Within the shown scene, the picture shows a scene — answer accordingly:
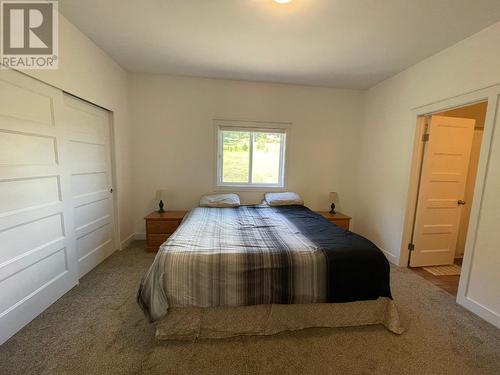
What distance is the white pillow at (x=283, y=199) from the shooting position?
3.28 meters

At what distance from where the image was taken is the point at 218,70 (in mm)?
2982

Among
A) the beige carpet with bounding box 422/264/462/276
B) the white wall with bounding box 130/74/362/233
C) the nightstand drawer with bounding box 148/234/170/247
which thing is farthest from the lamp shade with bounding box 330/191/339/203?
the nightstand drawer with bounding box 148/234/170/247

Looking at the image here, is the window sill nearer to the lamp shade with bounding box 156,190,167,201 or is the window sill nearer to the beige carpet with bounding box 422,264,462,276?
the lamp shade with bounding box 156,190,167,201

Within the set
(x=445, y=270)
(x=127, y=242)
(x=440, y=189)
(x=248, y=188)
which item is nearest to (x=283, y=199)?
(x=248, y=188)

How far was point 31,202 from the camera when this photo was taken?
1691 millimetres

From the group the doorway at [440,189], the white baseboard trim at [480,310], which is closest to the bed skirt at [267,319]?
the white baseboard trim at [480,310]

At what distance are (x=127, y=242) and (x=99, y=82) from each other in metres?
2.12

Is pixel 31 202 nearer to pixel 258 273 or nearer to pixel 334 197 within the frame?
pixel 258 273

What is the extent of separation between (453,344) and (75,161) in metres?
3.54

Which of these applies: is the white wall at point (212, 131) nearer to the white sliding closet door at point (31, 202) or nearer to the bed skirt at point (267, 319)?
the white sliding closet door at point (31, 202)

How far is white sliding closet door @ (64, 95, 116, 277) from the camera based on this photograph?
2178mm

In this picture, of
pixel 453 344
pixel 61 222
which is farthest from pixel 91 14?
pixel 453 344

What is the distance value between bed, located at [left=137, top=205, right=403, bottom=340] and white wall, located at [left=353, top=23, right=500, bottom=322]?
0.98m

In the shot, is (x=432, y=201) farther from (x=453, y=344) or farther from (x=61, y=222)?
(x=61, y=222)
